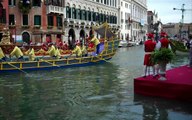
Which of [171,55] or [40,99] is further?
[40,99]

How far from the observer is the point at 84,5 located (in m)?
52.4

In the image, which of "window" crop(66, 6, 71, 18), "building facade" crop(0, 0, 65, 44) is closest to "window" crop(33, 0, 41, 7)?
"building facade" crop(0, 0, 65, 44)

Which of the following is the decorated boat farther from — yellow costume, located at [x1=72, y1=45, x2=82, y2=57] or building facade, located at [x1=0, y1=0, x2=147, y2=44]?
building facade, located at [x1=0, y1=0, x2=147, y2=44]

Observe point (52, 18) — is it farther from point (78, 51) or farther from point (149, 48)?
point (149, 48)

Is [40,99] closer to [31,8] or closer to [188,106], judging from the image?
[188,106]

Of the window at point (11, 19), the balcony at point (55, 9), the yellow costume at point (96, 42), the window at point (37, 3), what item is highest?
the window at point (37, 3)

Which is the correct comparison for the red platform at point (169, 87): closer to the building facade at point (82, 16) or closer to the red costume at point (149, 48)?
the red costume at point (149, 48)

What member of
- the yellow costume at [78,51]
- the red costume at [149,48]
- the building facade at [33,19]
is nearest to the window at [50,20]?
the building facade at [33,19]

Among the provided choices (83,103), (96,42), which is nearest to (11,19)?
(96,42)

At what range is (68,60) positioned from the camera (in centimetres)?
2358

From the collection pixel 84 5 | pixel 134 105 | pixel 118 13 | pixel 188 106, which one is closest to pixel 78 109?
pixel 134 105

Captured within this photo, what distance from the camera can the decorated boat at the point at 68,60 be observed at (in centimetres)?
2042

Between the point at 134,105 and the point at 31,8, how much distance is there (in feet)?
107

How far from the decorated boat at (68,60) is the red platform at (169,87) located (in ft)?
35.7
